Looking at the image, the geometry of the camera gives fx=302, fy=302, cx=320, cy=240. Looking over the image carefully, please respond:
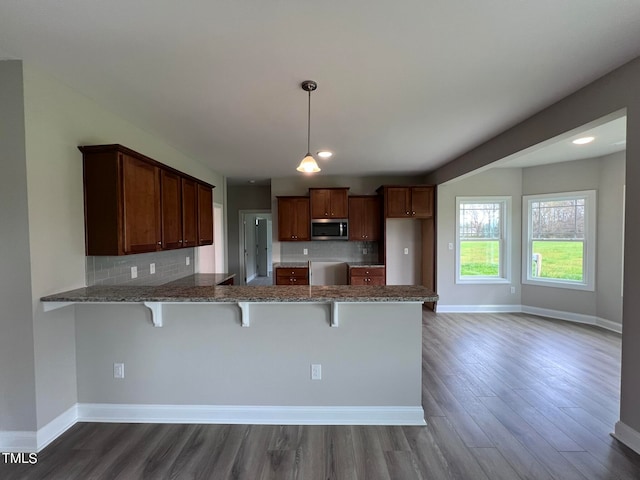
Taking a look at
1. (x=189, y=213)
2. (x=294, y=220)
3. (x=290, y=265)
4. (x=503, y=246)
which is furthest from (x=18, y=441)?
(x=503, y=246)

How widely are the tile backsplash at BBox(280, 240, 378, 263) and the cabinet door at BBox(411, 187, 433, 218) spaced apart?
1.02 meters

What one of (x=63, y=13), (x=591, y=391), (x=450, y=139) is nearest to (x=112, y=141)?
(x=63, y=13)

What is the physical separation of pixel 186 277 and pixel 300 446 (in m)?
2.75

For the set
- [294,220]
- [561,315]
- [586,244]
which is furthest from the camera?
[294,220]

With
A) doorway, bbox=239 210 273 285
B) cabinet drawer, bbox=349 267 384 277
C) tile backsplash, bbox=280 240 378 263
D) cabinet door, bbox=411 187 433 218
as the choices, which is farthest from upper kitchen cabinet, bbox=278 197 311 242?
doorway, bbox=239 210 273 285

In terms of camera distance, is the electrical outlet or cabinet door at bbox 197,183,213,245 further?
cabinet door at bbox 197,183,213,245

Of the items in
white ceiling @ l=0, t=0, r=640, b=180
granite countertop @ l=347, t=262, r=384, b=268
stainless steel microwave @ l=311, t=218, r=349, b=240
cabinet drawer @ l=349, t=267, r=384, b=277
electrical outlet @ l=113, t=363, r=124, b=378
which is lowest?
electrical outlet @ l=113, t=363, r=124, b=378

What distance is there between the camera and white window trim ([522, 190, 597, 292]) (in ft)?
15.1

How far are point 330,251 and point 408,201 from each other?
174 centimetres

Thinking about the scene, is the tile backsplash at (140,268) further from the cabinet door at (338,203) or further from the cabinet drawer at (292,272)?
the cabinet door at (338,203)

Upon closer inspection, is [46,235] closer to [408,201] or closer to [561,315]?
[408,201]

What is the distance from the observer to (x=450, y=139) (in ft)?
11.8

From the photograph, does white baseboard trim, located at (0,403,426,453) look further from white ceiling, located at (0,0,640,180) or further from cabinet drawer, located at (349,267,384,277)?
cabinet drawer, located at (349,267,384,277)

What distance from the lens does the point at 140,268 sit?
315cm
